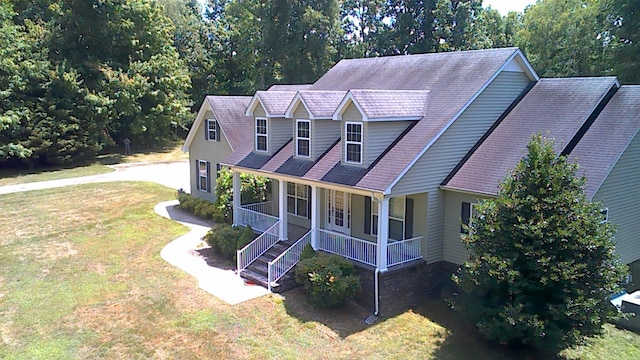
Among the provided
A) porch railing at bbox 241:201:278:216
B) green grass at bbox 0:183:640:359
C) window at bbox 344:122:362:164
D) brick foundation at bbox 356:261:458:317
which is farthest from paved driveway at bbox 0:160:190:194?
brick foundation at bbox 356:261:458:317

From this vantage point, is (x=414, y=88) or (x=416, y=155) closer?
(x=416, y=155)

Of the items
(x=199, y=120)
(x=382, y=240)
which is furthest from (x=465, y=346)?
(x=199, y=120)

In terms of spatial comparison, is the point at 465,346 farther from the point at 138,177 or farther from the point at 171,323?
the point at 138,177

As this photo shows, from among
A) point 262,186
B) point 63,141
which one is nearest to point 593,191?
point 262,186

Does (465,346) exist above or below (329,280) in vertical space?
below

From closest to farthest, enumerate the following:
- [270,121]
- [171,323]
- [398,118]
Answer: [171,323]
[398,118]
[270,121]

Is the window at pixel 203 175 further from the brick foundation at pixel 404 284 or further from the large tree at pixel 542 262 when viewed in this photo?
the large tree at pixel 542 262

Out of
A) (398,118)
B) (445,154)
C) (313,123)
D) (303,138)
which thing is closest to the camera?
(445,154)
